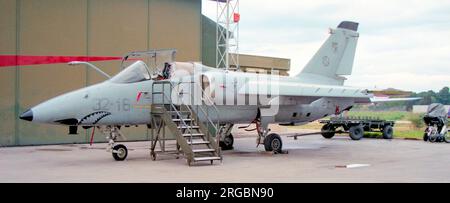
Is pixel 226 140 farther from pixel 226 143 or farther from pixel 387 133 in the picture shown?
pixel 387 133

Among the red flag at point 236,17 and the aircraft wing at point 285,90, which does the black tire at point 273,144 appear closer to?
the aircraft wing at point 285,90

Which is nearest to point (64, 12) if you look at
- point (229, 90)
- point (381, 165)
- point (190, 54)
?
point (190, 54)

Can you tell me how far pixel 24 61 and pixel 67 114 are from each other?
24.1ft

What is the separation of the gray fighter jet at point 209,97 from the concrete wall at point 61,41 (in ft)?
18.7

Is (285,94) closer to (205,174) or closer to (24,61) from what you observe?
(205,174)

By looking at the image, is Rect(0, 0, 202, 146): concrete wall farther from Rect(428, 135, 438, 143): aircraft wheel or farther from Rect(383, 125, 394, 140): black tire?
Rect(428, 135, 438, 143): aircraft wheel

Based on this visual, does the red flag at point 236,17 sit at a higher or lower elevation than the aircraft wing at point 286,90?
higher

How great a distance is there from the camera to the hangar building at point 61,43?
16469 mm

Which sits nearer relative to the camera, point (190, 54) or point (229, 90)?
point (229, 90)

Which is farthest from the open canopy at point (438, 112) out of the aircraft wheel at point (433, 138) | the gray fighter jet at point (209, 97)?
the gray fighter jet at point (209, 97)

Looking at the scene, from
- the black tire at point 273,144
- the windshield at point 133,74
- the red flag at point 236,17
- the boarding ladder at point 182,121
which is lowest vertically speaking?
the black tire at point 273,144

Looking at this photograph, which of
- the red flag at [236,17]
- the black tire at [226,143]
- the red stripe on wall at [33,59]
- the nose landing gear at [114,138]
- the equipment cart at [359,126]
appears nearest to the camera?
the nose landing gear at [114,138]

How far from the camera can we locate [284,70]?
31.4 meters

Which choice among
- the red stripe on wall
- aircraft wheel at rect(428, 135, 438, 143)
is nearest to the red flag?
the red stripe on wall
